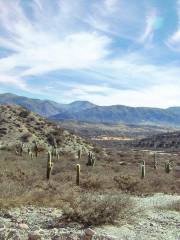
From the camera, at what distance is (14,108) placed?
93375mm

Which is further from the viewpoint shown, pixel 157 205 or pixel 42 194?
pixel 157 205

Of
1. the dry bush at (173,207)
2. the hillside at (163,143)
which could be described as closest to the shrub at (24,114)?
the hillside at (163,143)

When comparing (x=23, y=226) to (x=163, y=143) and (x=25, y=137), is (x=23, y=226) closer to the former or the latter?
(x=25, y=137)

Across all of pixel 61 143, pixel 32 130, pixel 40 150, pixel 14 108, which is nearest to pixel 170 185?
pixel 40 150

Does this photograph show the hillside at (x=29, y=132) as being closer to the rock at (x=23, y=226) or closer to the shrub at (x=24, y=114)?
the shrub at (x=24, y=114)

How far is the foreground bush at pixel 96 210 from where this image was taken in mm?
14953

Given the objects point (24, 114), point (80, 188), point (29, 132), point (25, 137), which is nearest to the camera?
point (80, 188)

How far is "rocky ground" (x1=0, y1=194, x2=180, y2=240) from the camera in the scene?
12500 millimetres

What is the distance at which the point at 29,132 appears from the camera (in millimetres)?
79875

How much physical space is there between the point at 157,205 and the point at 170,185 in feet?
34.6

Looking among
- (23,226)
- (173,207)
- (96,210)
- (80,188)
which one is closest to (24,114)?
(80,188)

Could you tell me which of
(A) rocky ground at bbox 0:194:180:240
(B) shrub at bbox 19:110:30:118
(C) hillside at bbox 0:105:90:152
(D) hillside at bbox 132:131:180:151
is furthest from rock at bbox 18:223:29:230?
(D) hillside at bbox 132:131:180:151

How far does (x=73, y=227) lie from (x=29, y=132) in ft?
217

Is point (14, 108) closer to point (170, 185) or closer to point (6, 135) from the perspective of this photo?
point (6, 135)
